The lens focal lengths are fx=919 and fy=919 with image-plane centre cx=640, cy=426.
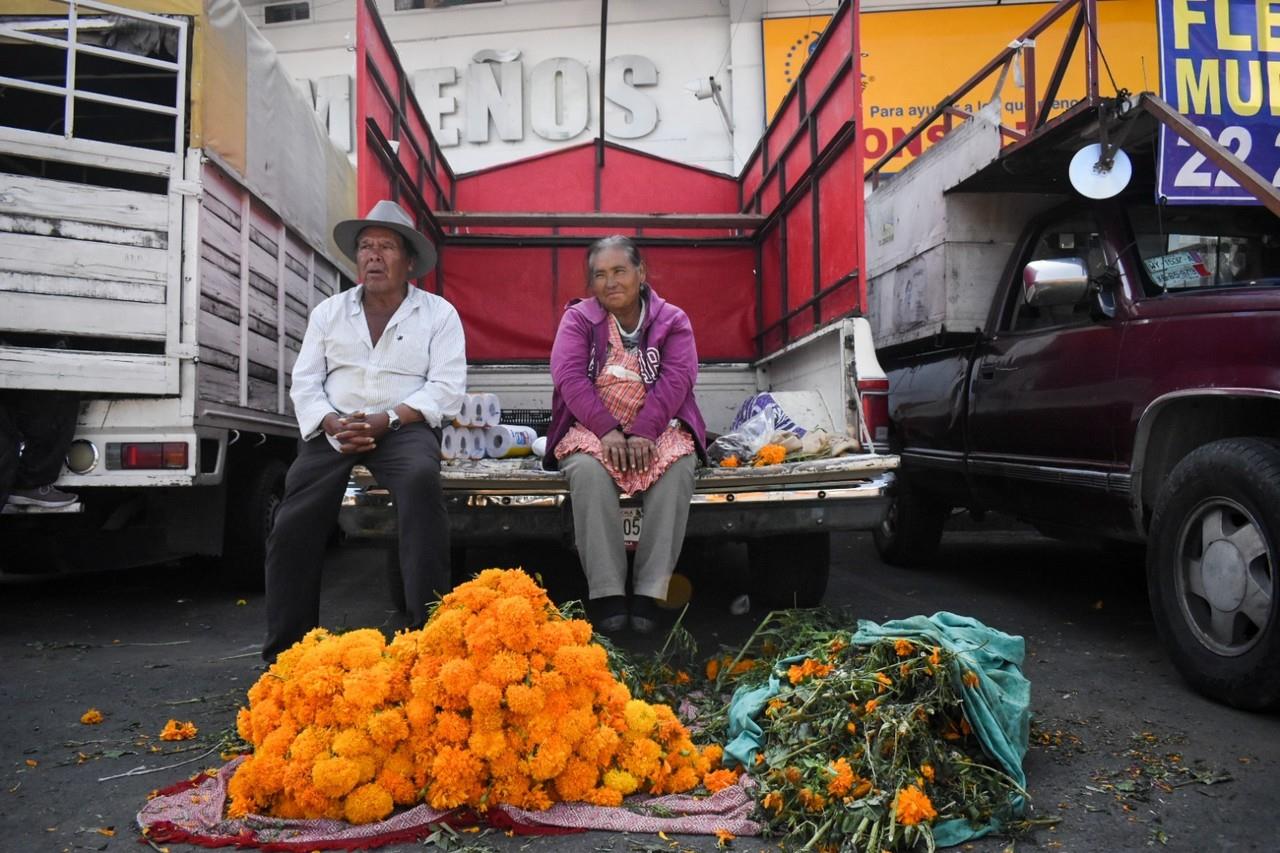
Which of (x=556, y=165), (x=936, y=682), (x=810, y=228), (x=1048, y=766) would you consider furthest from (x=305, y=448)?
(x=556, y=165)

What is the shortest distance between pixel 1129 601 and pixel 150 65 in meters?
5.82

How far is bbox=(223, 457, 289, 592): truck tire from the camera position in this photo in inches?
202

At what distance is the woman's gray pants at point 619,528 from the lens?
11.0 feet

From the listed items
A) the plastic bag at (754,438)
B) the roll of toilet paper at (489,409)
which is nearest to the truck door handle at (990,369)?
the plastic bag at (754,438)

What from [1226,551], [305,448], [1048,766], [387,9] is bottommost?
[1048,766]

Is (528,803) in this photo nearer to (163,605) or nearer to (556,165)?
(163,605)

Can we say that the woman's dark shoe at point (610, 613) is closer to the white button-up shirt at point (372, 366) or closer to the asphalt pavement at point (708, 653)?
the asphalt pavement at point (708, 653)

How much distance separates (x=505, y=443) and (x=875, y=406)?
1.94 meters

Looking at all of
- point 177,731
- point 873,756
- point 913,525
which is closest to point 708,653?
point 873,756

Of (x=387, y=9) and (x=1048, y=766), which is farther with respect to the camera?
(x=387, y=9)

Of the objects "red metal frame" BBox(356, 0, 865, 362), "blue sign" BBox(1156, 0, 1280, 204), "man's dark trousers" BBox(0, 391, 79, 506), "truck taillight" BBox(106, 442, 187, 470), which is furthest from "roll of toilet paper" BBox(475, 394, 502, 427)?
"blue sign" BBox(1156, 0, 1280, 204)

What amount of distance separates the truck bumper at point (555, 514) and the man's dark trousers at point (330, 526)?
0.59 ft

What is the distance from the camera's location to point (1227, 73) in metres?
4.14

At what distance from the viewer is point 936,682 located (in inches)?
94.7
